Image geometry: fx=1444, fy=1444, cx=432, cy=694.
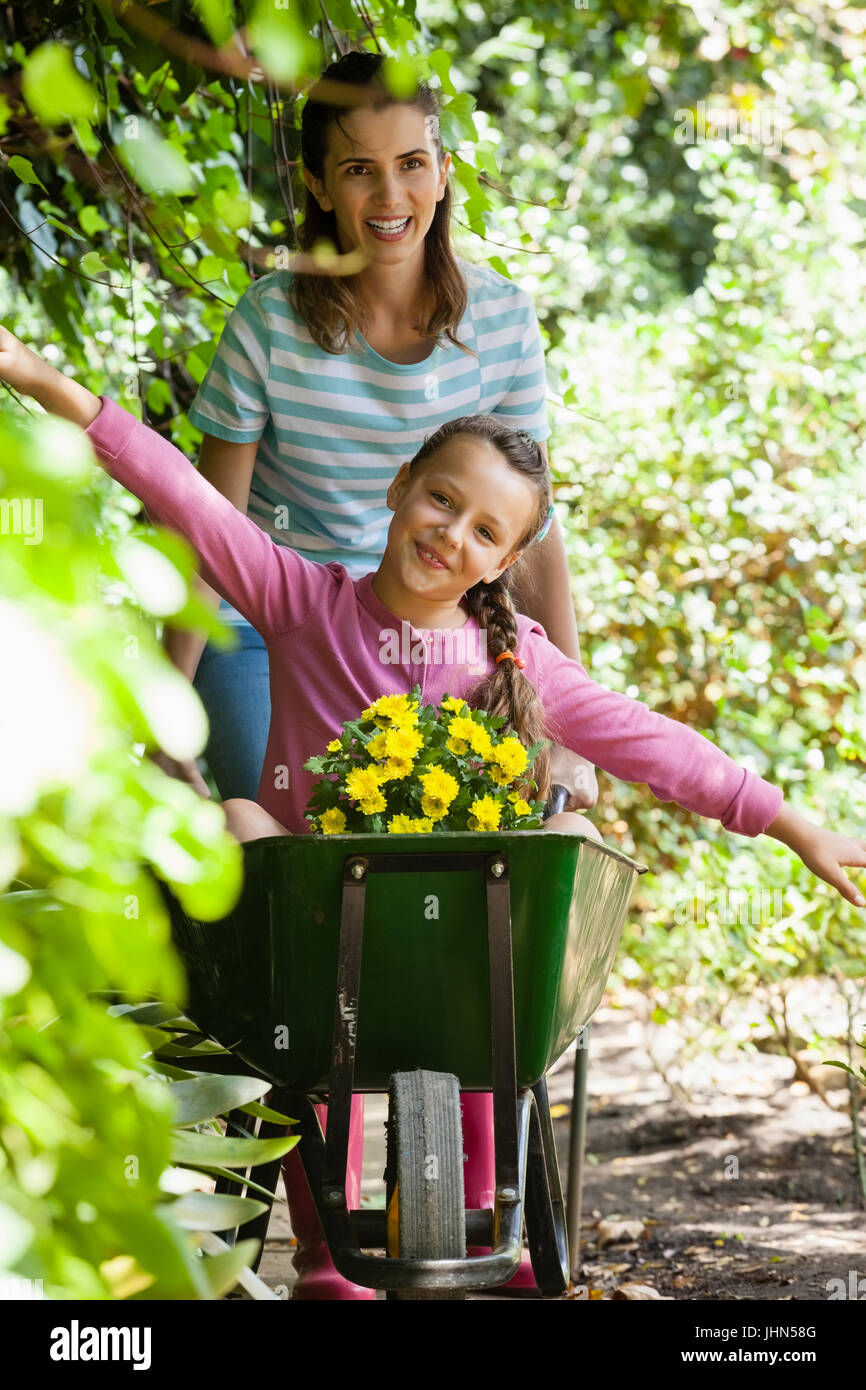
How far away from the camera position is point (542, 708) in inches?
76.0

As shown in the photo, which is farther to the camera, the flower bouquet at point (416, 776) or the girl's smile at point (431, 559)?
the girl's smile at point (431, 559)

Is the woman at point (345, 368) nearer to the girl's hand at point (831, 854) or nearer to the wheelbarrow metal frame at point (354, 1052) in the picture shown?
the girl's hand at point (831, 854)

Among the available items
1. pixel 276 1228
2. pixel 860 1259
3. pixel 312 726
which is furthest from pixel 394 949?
pixel 276 1228

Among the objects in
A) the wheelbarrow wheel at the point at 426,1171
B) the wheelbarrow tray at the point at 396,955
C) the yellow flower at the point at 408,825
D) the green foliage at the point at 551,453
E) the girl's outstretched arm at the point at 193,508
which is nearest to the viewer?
the green foliage at the point at 551,453

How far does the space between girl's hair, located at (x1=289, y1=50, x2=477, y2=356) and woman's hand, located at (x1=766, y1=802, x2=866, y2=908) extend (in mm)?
845

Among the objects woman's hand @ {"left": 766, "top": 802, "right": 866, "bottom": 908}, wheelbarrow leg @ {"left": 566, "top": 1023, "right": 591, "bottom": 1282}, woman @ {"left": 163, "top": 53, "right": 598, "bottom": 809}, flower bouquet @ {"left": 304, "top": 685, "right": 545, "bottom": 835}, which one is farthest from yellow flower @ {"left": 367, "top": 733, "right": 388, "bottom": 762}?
wheelbarrow leg @ {"left": 566, "top": 1023, "right": 591, "bottom": 1282}

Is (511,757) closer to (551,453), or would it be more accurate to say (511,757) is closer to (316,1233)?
(316,1233)

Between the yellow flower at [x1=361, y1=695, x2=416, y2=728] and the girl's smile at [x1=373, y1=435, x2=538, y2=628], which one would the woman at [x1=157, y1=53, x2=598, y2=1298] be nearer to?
the girl's smile at [x1=373, y1=435, x2=538, y2=628]

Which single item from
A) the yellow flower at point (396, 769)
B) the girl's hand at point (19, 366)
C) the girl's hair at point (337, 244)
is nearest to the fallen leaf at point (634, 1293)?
the yellow flower at point (396, 769)

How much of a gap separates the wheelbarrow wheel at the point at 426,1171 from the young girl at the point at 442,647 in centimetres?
48

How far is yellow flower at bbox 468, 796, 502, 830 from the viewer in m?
1.57

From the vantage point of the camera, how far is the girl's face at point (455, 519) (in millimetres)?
1863
